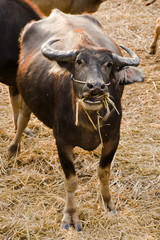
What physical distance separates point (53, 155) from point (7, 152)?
591mm

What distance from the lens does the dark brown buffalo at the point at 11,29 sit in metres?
4.60

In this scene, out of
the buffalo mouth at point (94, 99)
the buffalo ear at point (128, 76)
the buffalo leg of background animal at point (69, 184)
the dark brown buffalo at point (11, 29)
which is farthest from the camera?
the dark brown buffalo at point (11, 29)


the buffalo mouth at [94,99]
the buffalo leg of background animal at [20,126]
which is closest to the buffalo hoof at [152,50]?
the buffalo leg of background animal at [20,126]

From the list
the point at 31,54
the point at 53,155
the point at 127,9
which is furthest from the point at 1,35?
the point at 127,9

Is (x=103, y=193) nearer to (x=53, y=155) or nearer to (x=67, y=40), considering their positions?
Answer: (x=53, y=155)

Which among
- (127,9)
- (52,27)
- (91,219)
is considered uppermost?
(52,27)

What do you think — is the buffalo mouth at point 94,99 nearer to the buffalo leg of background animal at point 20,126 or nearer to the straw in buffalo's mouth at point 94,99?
the straw in buffalo's mouth at point 94,99

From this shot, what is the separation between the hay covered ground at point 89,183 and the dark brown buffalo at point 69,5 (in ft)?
6.18

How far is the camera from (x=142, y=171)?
4.52 meters

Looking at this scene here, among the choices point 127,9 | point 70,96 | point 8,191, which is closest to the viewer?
point 70,96

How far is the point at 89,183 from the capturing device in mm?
4285

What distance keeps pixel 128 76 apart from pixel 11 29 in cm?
198

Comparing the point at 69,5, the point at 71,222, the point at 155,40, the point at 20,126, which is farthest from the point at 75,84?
the point at 155,40

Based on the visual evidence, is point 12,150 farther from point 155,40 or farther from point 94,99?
point 155,40
